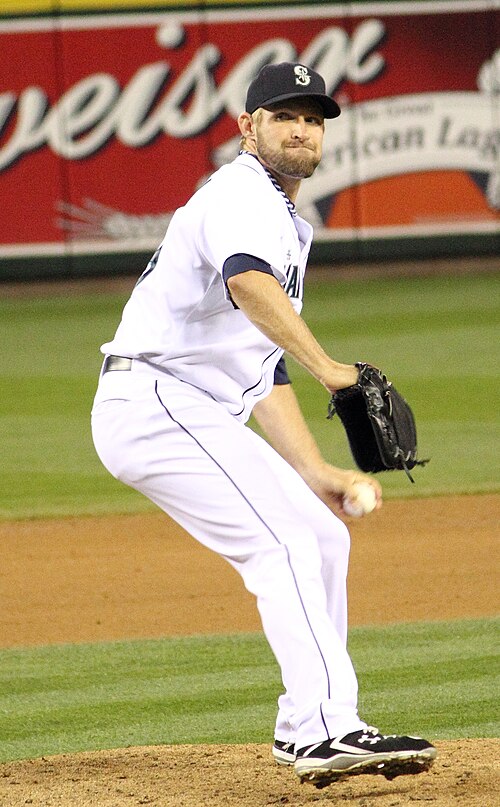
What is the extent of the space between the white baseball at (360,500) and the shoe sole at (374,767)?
2.11 ft

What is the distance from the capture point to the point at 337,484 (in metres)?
4.11

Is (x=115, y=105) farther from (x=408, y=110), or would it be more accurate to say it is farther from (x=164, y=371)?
(x=164, y=371)

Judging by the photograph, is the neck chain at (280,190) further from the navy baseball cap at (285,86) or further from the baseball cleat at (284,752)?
the baseball cleat at (284,752)

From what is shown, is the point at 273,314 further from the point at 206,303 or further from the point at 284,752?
the point at 284,752

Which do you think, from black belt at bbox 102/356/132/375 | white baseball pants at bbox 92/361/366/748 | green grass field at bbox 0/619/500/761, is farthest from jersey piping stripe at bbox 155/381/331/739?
green grass field at bbox 0/619/500/761

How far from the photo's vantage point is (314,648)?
3.79 meters

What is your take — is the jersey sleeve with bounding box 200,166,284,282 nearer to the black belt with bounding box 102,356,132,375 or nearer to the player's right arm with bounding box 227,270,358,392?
the player's right arm with bounding box 227,270,358,392

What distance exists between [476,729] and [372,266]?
14743 millimetres

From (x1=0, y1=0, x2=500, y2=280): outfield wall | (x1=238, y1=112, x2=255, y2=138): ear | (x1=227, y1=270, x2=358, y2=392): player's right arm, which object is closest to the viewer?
(x1=227, y1=270, x2=358, y2=392): player's right arm

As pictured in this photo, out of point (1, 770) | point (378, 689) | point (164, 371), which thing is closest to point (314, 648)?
point (164, 371)

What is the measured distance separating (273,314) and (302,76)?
753 millimetres

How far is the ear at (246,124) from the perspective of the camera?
4.11 meters

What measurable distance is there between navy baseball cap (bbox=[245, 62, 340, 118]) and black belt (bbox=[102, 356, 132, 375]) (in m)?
0.78

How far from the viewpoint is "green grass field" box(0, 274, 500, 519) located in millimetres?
9430
